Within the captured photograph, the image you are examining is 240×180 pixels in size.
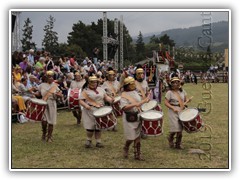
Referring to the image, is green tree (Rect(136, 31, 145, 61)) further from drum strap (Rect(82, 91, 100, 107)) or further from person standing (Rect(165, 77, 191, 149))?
drum strap (Rect(82, 91, 100, 107))

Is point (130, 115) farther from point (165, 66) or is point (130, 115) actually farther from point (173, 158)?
point (165, 66)

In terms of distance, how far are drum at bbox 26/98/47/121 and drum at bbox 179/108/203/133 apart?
3.26m

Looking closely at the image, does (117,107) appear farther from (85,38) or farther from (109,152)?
(85,38)

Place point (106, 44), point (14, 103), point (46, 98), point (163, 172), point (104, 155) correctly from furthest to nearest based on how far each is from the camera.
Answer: point (106, 44) < point (14, 103) < point (46, 98) < point (104, 155) < point (163, 172)

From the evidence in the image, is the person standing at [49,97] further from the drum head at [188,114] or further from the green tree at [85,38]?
the green tree at [85,38]

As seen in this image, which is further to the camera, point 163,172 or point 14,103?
point 14,103

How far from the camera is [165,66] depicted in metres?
25.5

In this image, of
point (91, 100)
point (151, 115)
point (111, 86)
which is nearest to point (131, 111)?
point (151, 115)

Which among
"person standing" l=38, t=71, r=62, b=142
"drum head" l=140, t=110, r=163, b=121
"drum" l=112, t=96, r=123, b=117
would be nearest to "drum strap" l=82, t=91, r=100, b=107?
"person standing" l=38, t=71, r=62, b=142

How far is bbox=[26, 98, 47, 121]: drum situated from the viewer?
8.61 m

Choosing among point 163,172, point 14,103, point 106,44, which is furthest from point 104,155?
point 106,44

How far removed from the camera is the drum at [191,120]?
25.5 feet
